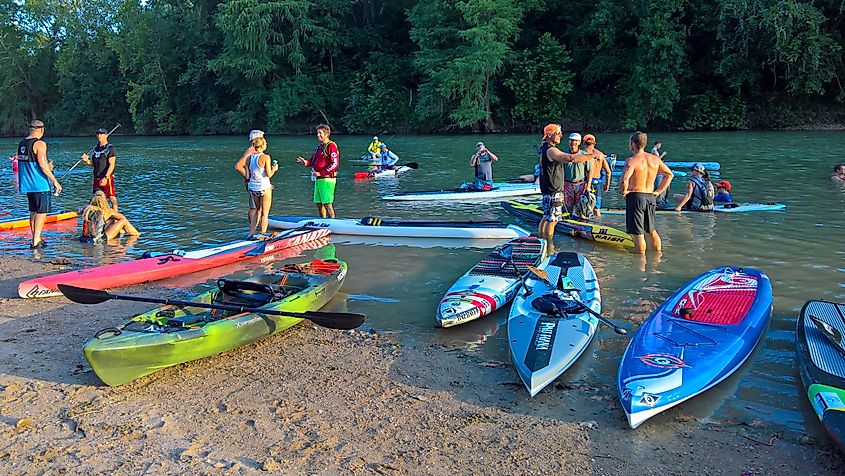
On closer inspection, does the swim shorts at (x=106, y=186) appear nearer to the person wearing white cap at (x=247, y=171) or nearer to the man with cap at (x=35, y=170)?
the man with cap at (x=35, y=170)

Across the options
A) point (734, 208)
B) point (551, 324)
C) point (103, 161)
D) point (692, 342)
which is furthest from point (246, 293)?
point (734, 208)

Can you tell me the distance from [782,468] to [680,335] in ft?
4.99

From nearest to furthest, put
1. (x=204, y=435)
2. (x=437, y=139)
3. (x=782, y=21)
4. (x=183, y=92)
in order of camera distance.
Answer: (x=204, y=435) → (x=782, y=21) → (x=437, y=139) → (x=183, y=92)

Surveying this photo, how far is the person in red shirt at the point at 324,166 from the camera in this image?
9883 millimetres

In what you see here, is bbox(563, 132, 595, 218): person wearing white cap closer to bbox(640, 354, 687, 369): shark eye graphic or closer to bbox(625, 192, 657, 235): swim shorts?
bbox(625, 192, 657, 235): swim shorts

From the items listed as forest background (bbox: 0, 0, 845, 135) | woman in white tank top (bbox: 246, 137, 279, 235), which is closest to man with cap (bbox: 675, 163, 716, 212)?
woman in white tank top (bbox: 246, 137, 279, 235)

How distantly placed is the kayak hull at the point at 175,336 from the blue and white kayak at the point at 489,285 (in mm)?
1321

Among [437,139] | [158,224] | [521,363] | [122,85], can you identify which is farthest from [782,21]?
[122,85]

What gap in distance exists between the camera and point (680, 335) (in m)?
5.08

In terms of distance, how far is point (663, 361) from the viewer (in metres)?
4.60

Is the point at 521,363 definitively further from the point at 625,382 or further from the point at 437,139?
the point at 437,139

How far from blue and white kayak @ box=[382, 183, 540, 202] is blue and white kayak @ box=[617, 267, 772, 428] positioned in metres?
7.74

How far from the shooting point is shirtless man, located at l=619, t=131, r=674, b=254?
7.62 meters

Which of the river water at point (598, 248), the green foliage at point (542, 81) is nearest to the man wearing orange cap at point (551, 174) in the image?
the river water at point (598, 248)
